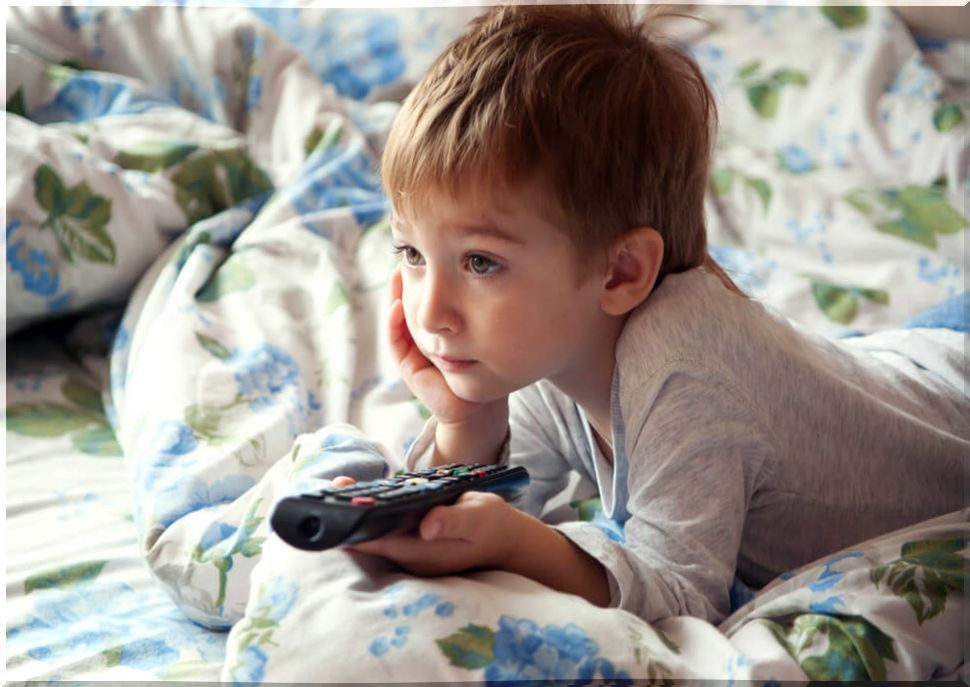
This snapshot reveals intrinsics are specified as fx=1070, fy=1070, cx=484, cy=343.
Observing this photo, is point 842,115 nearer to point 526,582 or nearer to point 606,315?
point 606,315

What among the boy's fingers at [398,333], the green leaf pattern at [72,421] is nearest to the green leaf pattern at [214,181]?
the green leaf pattern at [72,421]

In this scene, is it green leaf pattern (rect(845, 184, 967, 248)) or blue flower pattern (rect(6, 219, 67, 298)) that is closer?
blue flower pattern (rect(6, 219, 67, 298))

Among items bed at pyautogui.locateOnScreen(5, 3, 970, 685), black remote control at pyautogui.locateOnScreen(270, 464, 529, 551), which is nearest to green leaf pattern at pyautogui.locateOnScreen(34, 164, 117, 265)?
bed at pyautogui.locateOnScreen(5, 3, 970, 685)

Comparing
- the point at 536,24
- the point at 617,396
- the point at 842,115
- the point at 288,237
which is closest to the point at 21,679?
the point at 617,396

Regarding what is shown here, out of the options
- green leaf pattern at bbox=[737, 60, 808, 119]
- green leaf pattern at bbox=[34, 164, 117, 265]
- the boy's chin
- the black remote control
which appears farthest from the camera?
green leaf pattern at bbox=[737, 60, 808, 119]

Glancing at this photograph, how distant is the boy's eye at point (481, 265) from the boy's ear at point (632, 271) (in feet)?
0.28

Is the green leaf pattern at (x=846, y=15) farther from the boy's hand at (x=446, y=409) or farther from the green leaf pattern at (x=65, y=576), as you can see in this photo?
the green leaf pattern at (x=65, y=576)

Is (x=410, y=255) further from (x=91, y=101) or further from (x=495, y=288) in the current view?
(x=91, y=101)

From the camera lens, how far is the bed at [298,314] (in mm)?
579

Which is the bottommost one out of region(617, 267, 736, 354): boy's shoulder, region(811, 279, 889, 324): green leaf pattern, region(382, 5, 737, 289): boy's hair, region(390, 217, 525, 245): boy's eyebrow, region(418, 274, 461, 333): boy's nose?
region(811, 279, 889, 324): green leaf pattern

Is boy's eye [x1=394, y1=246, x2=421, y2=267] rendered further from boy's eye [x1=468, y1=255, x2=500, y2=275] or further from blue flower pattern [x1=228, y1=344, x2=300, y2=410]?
blue flower pattern [x1=228, y1=344, x2=300, y2=410]

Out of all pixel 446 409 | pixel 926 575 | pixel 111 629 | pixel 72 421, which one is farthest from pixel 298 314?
pixel 926 575

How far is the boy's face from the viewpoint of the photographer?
675mm

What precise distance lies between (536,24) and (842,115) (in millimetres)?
812
